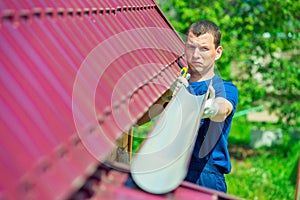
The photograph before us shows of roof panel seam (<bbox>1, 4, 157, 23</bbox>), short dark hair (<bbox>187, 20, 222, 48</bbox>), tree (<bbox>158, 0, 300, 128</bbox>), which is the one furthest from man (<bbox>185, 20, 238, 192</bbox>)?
tree (<bbox>158, 0, 300, 128</bbox>)

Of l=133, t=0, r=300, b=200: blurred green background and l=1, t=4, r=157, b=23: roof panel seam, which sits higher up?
l=1, t=4, r=157, b=23: roof panel seam

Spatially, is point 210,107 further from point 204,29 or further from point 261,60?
point 261,60

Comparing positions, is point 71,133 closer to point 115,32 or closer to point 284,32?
point 115,32

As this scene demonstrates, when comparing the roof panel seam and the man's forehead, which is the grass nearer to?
the man's forehead

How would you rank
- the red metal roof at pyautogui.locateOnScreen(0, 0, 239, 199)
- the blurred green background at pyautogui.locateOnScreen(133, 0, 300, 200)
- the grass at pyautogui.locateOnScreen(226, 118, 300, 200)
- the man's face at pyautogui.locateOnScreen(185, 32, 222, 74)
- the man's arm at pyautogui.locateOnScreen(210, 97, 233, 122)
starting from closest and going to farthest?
the red metal roof at pyautogui.locateOnScreen(0, 0, 239, 199), the man's arm at pyautogui.locateOnScreen(210, 97, 233, 122), the man's face at pyautogui.locateOnScreen(185, 32, 222, 74), the grass at pyautogui.locateOnScreen(226, 118, 300, 200), the blurred green background at pyautogui.locateOnScreen(133, 0, 300, 200)

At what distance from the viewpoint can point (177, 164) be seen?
6.97 feet

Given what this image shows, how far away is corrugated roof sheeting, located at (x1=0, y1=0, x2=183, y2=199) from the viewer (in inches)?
58.3

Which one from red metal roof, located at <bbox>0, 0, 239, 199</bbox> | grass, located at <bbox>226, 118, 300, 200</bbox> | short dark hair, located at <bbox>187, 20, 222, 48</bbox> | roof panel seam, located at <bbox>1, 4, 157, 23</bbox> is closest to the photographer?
red metal roof, located at <bbox>0, 0, 239, 199</bbox>

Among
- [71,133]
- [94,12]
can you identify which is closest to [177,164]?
[71,133]

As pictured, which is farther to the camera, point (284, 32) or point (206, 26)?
point (284, 32)

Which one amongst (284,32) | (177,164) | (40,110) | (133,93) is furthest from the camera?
(284,32)

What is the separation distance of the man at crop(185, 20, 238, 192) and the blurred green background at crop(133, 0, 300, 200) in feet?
20.5

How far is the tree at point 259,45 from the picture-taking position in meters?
10.6

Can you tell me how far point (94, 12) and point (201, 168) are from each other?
1.55 metres
